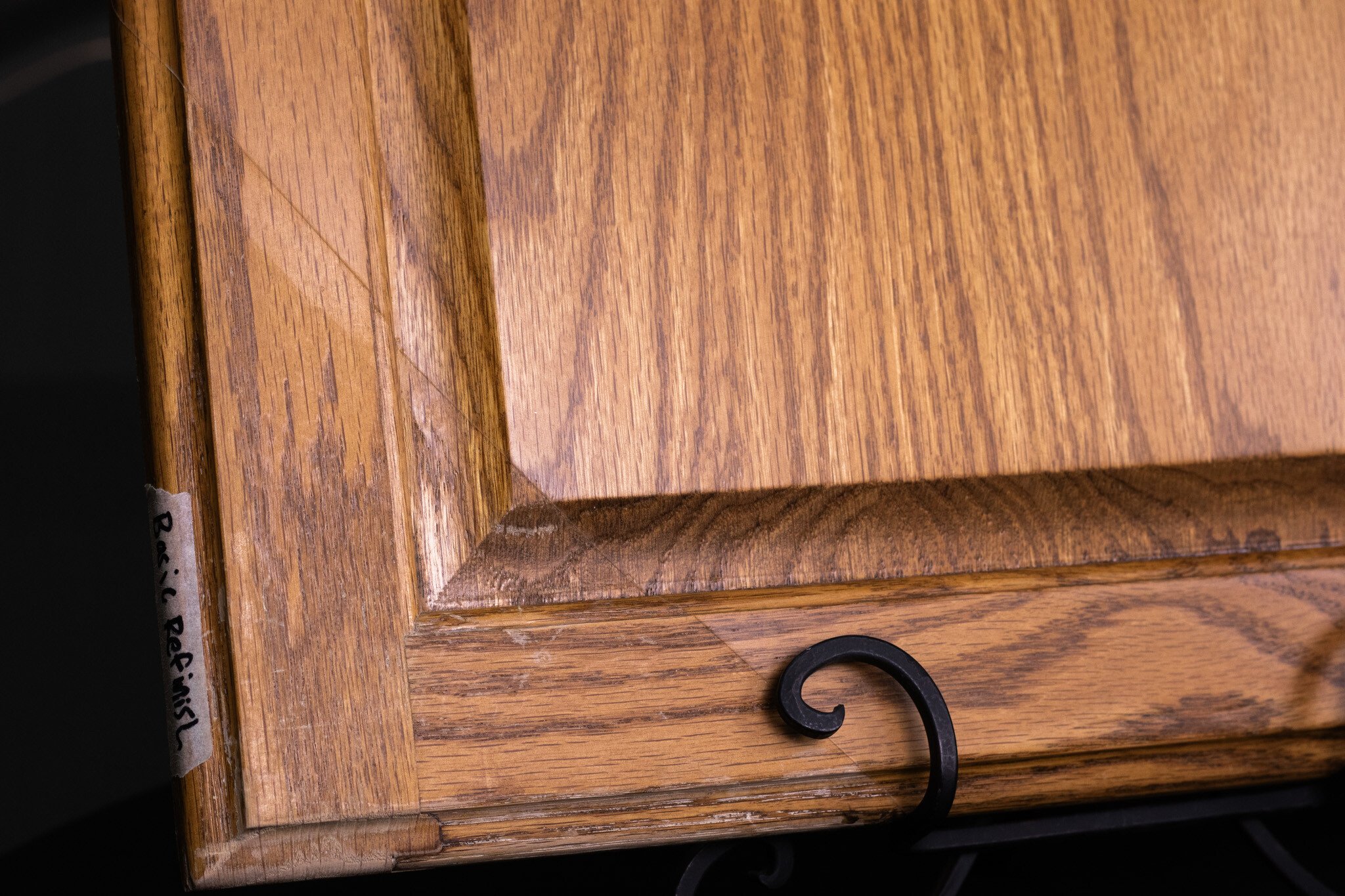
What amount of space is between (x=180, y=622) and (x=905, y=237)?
194mm

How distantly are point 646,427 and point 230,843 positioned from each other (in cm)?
13

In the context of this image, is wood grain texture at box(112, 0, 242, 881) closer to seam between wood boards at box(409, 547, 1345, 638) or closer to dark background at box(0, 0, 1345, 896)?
seam between wood boards at box(409, 547, 1345, 638)

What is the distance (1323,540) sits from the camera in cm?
27

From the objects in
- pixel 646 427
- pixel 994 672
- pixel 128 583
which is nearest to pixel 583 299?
pixel 646 427

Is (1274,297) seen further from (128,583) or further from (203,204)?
(128,583)

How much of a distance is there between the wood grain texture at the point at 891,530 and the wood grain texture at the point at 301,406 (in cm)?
2

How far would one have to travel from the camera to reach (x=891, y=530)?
0.25 m

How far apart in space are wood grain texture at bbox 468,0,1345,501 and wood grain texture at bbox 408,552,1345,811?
34 mm

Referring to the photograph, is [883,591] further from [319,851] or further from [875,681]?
[319,851]

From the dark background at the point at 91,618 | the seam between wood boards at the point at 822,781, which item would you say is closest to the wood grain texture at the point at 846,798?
the seam between wood boards at the point at 822,781

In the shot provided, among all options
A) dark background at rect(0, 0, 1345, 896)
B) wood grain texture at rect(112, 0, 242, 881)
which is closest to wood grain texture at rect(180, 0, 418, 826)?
wood grain texture at rect(112, 0, 242, 881)

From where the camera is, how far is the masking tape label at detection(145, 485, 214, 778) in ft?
0.67

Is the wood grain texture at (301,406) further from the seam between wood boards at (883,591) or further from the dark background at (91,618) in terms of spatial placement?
the dark background at (91,618)

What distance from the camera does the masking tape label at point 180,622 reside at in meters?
0.21
